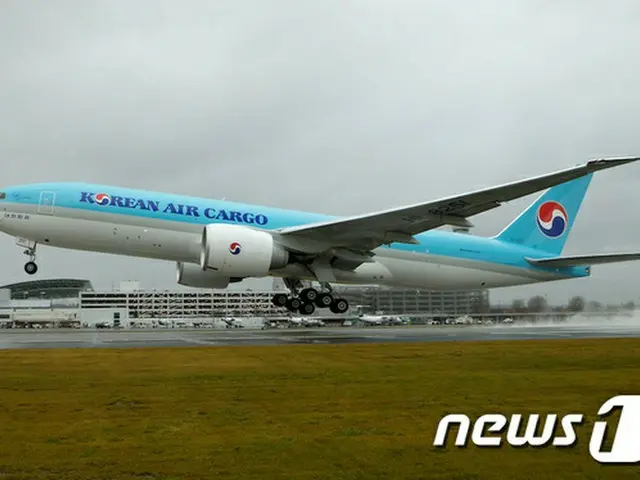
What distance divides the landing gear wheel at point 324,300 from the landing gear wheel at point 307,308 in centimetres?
32

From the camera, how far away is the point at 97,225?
2820 cm

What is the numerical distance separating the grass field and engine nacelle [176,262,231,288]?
14.5 meters

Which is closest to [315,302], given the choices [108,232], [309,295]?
[309,295]

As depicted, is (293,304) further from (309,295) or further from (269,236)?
(269,236)

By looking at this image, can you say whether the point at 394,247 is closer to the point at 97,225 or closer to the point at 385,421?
the point at 97,225

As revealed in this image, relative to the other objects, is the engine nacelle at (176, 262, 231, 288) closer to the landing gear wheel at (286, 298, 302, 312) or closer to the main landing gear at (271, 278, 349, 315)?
the landing gear wheel at (286, 298, 302, 312)

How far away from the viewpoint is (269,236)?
27625 mm

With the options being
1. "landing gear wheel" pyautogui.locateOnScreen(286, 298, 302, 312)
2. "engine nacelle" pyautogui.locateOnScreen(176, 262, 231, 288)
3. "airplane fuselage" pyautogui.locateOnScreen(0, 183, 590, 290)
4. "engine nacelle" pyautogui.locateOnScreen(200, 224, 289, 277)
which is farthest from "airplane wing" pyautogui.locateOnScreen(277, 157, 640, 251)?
"engine nacelle" pyautogui.locateOnScreen(176, 262, 231, 288)

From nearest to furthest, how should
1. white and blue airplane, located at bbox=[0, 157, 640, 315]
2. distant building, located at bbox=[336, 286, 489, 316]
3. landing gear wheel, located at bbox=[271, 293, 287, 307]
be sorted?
white and blue airplane, located at bbox=[0, 157, 640, 315]
landing gear wheel, located at bbox=[271, 293, 287, 307]
distant building, located at bbox=[336, 286, 489, 316]

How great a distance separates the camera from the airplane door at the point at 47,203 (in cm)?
2820

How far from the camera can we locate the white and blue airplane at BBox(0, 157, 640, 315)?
87.5ft

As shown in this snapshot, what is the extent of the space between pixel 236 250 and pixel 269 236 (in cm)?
172

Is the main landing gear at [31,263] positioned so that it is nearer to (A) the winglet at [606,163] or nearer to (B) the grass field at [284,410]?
(B) the grass field at [284,410]

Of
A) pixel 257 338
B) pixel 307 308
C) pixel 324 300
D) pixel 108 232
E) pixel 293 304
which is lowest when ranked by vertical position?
pixel 257 338
